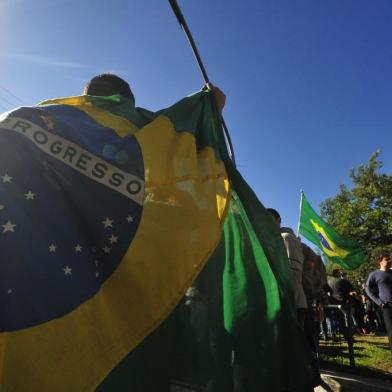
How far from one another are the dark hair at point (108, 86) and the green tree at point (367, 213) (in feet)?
91.4

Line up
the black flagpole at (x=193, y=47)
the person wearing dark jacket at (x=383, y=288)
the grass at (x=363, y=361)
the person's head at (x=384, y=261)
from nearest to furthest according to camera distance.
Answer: the black flagpole at (x=193, y=47), the grass at (x=363, y=361), the person wearing dark jacket at (x=383, y=288), the person's head at (x=384, y=261)

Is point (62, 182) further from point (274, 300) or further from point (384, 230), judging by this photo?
point (384, 230)

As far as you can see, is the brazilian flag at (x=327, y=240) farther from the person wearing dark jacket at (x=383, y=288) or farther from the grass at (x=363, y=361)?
the person wearing dark jacket at (x=383, y=288)

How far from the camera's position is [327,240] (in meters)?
10.0

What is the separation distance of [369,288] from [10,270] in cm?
561

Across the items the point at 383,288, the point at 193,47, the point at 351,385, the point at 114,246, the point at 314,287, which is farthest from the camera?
the point at 383,288

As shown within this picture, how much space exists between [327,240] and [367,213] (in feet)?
73.4

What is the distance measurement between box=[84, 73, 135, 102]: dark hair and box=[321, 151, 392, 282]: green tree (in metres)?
27.9

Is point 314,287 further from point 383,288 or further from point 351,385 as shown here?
point 383,288

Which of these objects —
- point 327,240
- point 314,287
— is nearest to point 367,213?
point 327,240

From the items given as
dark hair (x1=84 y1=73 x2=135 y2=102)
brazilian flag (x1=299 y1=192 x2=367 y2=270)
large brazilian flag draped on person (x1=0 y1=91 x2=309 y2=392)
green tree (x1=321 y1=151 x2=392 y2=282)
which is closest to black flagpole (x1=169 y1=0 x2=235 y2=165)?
large brazilian flag draped on person (x1=0 y1=91 x2=309 y2=392)

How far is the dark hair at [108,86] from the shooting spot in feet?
8.00

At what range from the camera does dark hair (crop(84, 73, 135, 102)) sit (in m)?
2.44

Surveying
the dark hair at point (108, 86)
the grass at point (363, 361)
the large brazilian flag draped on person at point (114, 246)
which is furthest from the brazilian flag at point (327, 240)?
the dark hair at point (108, 86)
